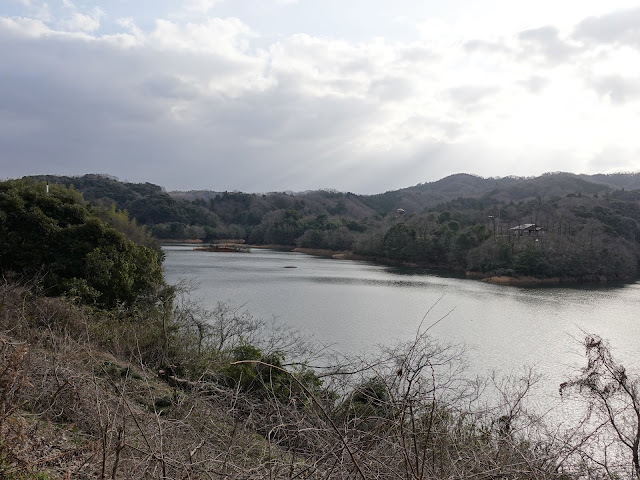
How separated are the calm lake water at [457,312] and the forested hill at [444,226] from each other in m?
5.79

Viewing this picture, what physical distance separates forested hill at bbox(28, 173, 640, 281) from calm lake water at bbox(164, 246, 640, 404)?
5790 millimetres

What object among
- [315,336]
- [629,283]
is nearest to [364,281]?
[315,336]

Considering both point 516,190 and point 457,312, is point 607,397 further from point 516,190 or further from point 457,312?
point 516,190

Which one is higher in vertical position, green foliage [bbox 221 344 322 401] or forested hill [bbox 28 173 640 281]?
forested hill [bbox 28 173 640 281]

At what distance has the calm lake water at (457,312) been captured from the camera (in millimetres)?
14866

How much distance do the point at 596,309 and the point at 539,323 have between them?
566cm

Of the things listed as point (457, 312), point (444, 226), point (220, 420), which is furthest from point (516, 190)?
point (220, 420)

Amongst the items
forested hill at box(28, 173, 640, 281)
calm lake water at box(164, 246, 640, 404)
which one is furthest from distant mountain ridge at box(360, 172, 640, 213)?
calm lake water at box(164, 246, 640, 404)

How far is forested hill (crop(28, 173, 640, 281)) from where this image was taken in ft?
124

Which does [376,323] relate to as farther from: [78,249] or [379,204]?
[379,204]

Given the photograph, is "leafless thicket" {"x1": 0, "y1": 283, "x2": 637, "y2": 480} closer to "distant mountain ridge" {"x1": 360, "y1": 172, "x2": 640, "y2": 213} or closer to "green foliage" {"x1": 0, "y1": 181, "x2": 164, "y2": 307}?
"green foliage" {"x1": 0, "y1": 181, "x2": 164, "y2": 307}

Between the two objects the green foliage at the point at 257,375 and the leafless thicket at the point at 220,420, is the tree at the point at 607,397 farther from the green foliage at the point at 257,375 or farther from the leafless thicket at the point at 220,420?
the green foliage at the point at 257,375

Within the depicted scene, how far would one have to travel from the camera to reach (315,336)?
15359mm

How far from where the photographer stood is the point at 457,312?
21312 mm
